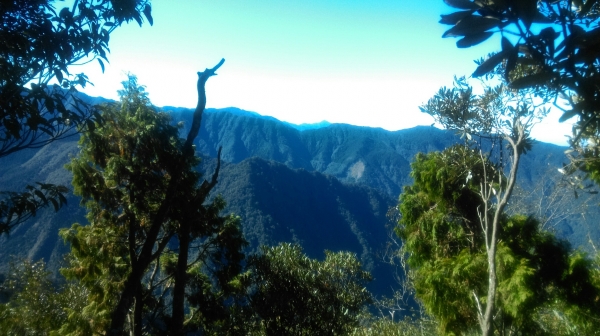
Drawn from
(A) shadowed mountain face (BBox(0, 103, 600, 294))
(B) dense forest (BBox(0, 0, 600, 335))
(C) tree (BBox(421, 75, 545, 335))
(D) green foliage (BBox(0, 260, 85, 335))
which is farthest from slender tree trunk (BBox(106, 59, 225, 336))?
(A) shadowed mountain face (BBox(0, 103, 600, 294))

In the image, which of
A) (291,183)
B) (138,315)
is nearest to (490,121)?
(138,315)

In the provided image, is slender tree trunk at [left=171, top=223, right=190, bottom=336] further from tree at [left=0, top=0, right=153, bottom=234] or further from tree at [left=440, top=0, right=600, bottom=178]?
tree at [left=440, top=0, right=600, bottom=178]

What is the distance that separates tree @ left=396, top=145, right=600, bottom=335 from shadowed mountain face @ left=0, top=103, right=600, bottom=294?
1314cm

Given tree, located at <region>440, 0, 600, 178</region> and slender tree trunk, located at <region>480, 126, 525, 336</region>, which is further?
slender tree trunk, located at <region>480, 126, 525, 336</region>

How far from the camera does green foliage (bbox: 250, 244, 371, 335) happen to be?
10.8m

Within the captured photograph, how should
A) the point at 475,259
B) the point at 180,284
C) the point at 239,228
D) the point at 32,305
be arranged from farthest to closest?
1. the point at 239,228
2. the point at 32,305
3. the point at 180,284
4. the point at 475,259

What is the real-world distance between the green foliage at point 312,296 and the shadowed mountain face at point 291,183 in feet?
46.4

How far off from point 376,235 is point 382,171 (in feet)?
208

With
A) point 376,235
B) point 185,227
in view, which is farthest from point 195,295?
point 376,235

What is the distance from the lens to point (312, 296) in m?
10.8

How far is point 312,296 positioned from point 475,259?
4.91 m

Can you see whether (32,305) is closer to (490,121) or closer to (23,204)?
(23,204)

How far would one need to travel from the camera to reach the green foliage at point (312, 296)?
10.8 m

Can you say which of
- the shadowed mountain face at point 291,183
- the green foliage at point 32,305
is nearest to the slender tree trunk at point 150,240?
the green foliage at point 32,305
